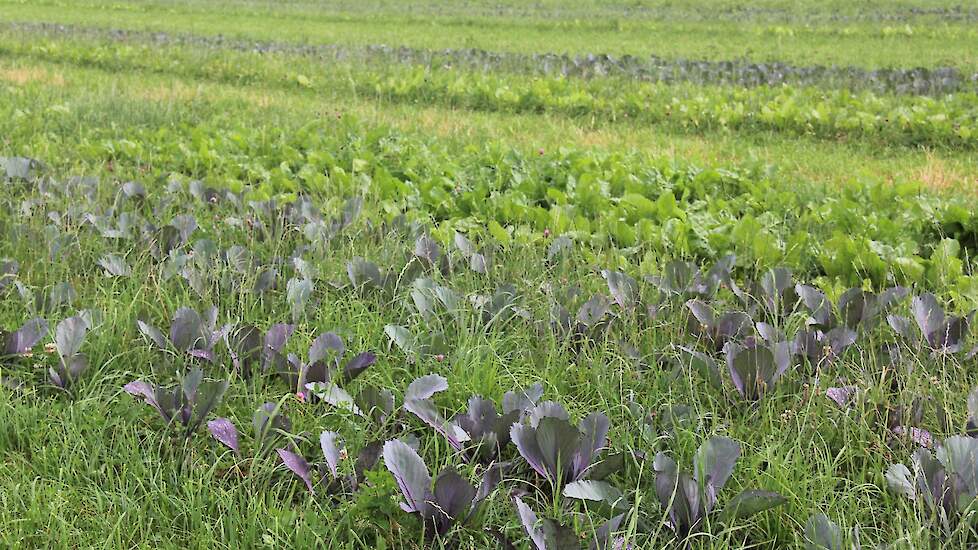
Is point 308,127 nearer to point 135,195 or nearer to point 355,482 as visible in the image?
point 135,195

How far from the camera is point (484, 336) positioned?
3.11 m

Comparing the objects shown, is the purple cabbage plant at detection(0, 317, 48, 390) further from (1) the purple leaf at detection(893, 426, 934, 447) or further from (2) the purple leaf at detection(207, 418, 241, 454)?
(1) the purple leaf at detection(893, 426, 934, 447)

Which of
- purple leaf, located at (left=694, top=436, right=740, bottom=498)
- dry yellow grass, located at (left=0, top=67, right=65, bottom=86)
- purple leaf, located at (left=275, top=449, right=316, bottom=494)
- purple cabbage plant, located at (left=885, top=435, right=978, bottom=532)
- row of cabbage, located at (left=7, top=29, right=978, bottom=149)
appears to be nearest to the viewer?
purple cabbage plant, located at (left=885, top=435, right=978, bottom=532)

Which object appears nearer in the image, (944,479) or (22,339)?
(944,479)

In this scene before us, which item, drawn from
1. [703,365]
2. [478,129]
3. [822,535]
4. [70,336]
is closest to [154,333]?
[70,336]

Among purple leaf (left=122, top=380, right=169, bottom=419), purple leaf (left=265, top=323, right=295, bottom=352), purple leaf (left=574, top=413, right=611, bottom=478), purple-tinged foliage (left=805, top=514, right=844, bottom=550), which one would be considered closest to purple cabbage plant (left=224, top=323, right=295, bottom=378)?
purple leaf (left=265, top=323, right=295, bottom=352)

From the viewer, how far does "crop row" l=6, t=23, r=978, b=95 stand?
38.5ft

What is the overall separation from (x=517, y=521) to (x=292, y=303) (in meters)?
1.57

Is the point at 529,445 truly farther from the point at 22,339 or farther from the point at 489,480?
the point at 22,339

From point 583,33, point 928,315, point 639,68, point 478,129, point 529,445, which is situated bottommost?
point 478,129

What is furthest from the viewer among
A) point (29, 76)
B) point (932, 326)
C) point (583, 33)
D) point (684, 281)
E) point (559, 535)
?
point (583, 33)

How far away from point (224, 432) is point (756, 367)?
163cm

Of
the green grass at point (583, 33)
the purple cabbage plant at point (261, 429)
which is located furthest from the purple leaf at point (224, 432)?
the green grass at point (583, 33)

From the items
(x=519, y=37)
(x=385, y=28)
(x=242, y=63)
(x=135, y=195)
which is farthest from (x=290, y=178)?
(x=385, y=28)
